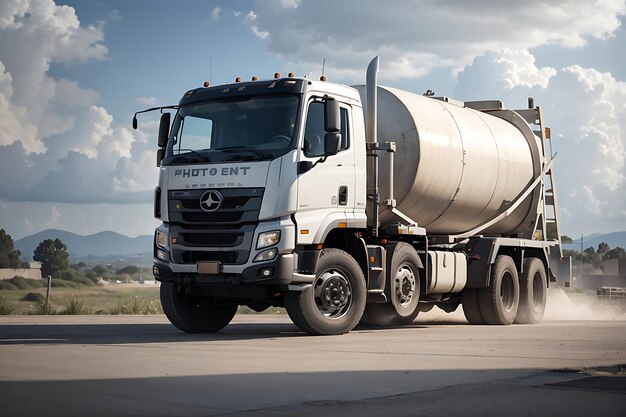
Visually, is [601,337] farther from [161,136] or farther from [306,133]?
[161,136]

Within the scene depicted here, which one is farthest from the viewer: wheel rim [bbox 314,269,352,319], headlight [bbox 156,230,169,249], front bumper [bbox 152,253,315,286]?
headlight [bbox 156,230,169,249]

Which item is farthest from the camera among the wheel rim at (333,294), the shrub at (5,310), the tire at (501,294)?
the shrub at (5,310)

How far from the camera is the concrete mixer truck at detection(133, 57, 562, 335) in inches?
583

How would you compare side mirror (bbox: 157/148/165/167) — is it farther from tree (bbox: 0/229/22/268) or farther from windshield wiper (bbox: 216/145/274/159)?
tree (bbox: 0/229/22/268)

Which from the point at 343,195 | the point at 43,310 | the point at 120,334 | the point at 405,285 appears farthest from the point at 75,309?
the point at 343,195

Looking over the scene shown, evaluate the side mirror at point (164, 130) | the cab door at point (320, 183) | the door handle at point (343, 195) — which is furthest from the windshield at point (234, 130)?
the door handle at point (343, 195)

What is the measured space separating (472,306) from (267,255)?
280 inches

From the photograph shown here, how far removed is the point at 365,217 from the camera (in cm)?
1631

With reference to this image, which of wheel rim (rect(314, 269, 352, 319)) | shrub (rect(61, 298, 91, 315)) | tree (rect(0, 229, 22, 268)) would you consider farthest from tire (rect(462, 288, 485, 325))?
tree (rect(0, 229, 22, 268))

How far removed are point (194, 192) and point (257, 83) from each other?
194cm

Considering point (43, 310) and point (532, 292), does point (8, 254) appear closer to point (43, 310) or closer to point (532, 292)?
point (43, 310)

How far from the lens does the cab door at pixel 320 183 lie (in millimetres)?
14930

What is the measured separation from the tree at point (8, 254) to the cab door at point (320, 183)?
443 ft

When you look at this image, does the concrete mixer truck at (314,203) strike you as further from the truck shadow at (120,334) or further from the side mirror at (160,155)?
the truck shadow at (120,334)
